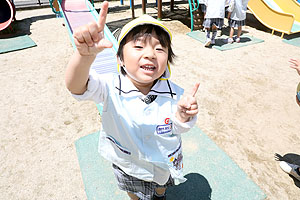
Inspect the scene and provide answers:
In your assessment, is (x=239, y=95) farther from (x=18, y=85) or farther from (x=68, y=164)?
(x=18, y=85)

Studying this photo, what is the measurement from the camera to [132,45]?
106 cm

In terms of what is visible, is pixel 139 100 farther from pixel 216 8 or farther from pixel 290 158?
pixel 216 8

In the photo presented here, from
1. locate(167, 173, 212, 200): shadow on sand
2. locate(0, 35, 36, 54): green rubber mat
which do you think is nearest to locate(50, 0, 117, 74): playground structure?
locate(0, 35, 36, 54): green rubber mat

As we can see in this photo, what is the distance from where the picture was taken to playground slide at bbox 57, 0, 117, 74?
139 inches

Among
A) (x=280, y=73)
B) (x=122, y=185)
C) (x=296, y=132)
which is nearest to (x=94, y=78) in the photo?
(x=122, y=185)

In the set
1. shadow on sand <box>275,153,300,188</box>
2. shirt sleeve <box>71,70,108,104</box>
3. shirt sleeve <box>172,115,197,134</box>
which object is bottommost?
shadow on sand <box>275,153,300,188</box>

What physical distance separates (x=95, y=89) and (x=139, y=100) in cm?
26

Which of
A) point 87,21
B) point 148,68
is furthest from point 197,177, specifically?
point 87,21

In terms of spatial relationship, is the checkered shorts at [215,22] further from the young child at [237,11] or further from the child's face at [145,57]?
the child's face at [145,57]

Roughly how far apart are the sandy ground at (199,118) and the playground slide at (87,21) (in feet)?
2.36

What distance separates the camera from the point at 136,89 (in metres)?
1.17

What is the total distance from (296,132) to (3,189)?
4.09 metres

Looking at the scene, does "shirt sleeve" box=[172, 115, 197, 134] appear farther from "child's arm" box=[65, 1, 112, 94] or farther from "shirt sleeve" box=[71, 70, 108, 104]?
"child's arm" box=[65, 1, 112, 94]

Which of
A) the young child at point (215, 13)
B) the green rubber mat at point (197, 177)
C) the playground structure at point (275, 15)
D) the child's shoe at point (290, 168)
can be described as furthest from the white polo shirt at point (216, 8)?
the child's shoe at point (290, 168)
